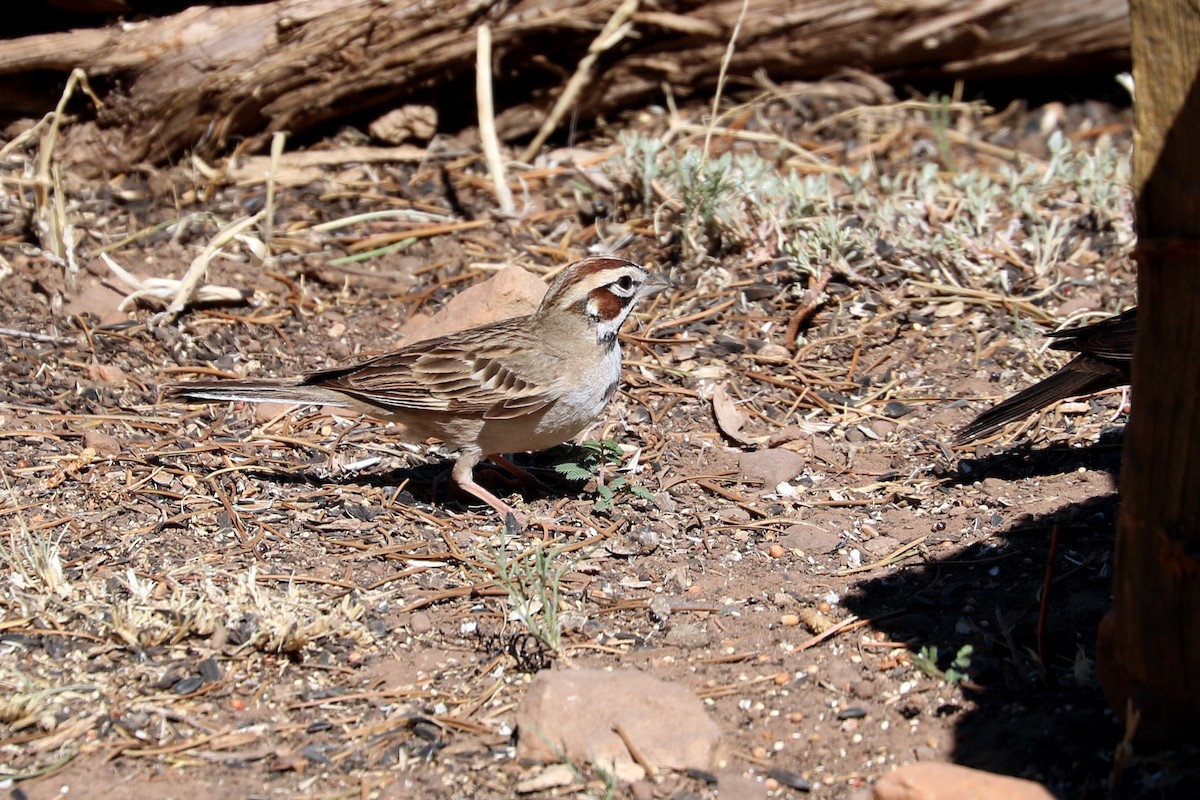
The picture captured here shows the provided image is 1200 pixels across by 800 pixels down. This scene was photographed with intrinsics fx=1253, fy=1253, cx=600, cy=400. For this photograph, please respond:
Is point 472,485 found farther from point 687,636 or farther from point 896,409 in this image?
point 896,409

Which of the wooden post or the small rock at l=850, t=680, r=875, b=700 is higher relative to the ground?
the wooden post

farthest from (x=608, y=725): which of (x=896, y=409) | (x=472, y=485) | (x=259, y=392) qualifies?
(x=896, y=409)

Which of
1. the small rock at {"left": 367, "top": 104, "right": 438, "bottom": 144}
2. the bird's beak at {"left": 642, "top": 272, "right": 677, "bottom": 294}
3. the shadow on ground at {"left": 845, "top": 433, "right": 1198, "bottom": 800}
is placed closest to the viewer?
the shadow on ground at {"left": 845, "top": 433, "right": 1198, "bottom": 800}

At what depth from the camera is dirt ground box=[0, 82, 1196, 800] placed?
3949 mm

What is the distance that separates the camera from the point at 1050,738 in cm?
370

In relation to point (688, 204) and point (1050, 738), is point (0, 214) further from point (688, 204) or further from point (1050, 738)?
point (1050, 738)

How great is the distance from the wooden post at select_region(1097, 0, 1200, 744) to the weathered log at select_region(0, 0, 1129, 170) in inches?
240

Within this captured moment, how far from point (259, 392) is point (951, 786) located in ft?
11.9

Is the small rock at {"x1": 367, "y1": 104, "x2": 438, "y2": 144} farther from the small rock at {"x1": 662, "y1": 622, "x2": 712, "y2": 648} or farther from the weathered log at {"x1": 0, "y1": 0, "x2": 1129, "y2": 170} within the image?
the small rock at {"x1": 662, "y1": 622, "x2": 712, "y2": 648}

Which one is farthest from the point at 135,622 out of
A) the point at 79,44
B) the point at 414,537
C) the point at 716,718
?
the point at 79,44

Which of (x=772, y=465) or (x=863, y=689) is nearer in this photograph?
(x=863, y=689)

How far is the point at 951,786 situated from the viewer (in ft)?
11.1

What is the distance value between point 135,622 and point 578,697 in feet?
5.33

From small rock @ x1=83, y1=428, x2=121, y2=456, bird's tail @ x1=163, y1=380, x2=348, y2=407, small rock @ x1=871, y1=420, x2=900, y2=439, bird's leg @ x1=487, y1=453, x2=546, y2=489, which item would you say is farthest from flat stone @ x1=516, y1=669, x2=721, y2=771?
small rock @ x1=83, y1=428, x2=121, y2=456
